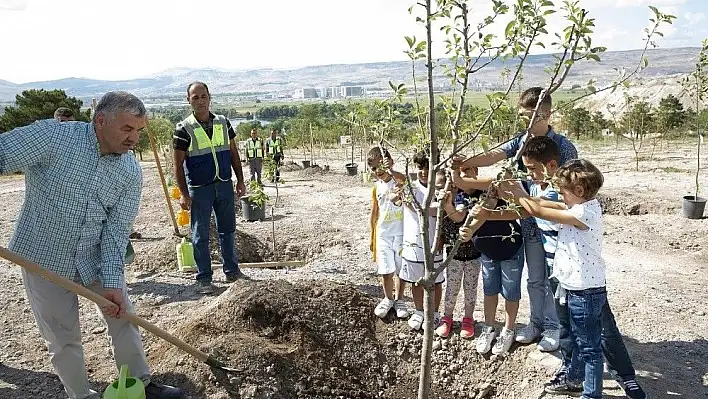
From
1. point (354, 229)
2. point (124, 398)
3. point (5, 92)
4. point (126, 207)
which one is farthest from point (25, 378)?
point (5, 92)

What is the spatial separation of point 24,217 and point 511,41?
2.50 metres

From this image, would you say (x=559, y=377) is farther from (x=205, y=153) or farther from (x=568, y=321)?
(x=205, y=153)

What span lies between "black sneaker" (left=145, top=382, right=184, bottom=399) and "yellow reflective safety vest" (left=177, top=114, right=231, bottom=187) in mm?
2164

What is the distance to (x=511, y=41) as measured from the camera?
1885 mm

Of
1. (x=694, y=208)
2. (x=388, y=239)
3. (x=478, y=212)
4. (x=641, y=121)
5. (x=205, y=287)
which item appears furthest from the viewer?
(x=641, y=121)

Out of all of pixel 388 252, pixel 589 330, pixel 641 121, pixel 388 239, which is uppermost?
pixel 641 121


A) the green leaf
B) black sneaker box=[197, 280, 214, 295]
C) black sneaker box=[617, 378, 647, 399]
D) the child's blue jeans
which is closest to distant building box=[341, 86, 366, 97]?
the green leaf

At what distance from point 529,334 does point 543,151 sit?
4.71 ft

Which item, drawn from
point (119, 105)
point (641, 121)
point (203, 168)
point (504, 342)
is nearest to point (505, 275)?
point (504, 342)

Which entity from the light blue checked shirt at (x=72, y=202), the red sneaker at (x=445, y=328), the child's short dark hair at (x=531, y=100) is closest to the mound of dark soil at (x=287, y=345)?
the red sneaker at (x=445, y=328)

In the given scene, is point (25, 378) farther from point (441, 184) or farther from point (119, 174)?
point (441, 184)

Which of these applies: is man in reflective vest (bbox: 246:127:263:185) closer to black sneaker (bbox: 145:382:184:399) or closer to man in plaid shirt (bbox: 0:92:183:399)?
black sneaker (bbox: 145:382:184:399)

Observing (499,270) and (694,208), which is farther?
(694,208)

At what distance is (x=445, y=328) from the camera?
3.90 meters
